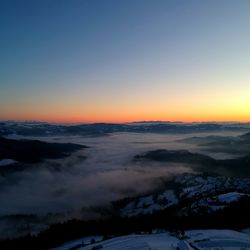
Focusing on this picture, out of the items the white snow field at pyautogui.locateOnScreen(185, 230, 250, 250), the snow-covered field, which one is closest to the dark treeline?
the white snow field at pyautogui.locateOnScreen(185, 230, 250, 250)

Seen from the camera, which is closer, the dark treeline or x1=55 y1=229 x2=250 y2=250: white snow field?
x1=55 y1=229 x2=250 y2=250: white snow field

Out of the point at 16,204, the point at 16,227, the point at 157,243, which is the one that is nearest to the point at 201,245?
the point at 157,243

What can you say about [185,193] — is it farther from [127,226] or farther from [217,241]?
[217,241]

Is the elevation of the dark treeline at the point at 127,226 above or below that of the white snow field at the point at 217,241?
below

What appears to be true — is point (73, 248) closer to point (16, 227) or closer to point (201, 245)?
point (201, 245)

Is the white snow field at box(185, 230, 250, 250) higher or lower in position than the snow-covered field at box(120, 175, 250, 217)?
higher

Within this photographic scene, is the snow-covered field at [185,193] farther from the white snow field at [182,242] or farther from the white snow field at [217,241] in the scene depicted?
the white snow field at [217,241]

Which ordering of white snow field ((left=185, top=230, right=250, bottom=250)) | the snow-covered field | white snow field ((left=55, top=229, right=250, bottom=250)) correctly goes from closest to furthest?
white snow field ((left=55, top=229, right=250, bottom=250)) < white snow field ((left=185, top=230, right=250, bottom=250)) < the snow-covered field

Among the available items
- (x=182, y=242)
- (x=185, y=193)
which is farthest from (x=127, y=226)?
(x=185, y=193)

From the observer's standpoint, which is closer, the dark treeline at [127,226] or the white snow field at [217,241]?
the white snow field at [217,241]

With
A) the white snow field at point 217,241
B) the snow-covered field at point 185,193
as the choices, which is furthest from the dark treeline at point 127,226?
the snow-covered field at point 185,193

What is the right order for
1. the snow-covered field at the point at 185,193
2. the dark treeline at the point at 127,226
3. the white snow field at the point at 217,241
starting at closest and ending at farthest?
the white snow field at the point at 217,241 < the dark treeline at the point at 127,226 < the snow-covered field at the point at 185,193

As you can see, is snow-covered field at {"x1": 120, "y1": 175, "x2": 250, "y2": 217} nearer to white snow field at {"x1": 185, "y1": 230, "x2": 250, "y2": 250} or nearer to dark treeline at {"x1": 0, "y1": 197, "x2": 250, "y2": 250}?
dark treeline at {"x1": 0, "y1": 197, "x2": 250, "y2": 250}

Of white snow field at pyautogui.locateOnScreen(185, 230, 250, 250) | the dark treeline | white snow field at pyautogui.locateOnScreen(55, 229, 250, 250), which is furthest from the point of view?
the dark treeline
